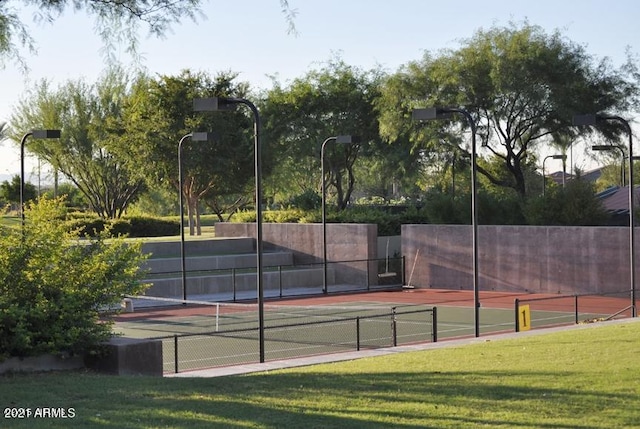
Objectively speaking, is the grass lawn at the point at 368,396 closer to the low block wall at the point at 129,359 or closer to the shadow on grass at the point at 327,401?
the shadow on grass at the point at 327,401

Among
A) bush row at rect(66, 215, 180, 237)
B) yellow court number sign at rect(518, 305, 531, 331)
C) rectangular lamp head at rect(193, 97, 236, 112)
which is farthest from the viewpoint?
bush row at rect(66, 215, 180, 237)

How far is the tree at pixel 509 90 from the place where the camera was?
1866 inches

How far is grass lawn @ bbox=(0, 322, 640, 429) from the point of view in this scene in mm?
9523

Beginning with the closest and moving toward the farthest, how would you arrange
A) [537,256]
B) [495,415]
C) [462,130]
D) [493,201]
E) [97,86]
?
[495,415] < [537,256] < [493,201] < [462,130] < [97,86]

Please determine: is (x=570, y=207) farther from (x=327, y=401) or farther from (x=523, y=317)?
(x=327, y=401)

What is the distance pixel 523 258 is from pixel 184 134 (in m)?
20.6

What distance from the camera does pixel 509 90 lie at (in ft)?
156

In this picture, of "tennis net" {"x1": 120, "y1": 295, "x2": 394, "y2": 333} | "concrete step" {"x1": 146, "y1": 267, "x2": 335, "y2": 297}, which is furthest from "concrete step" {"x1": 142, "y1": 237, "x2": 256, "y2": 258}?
"tennis net" {"x1": 120, "y1": 295, "x2": 394, "y2": 333}

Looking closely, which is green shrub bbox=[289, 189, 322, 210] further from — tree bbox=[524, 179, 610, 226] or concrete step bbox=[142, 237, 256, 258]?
tree bbox=[524, 179, 610, 226]

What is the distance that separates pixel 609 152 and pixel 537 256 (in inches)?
530

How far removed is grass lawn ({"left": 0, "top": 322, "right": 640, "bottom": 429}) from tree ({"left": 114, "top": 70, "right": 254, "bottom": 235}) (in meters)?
41.3

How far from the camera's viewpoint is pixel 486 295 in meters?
41.0

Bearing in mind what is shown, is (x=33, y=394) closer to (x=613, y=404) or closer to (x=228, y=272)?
(x=613, y=404)

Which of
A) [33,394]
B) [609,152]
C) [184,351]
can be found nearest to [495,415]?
[33,394]
